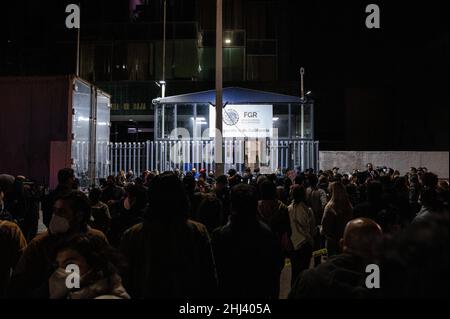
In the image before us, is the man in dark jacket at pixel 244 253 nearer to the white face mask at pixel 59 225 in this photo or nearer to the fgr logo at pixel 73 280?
the white face mask at pixel 59 225

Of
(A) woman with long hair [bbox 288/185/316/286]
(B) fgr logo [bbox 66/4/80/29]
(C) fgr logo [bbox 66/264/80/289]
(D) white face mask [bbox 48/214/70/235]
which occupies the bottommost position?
(A) woman with long hair [bbox 288/185/316/286]

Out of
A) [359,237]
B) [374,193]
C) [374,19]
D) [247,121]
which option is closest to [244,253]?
[359,237]

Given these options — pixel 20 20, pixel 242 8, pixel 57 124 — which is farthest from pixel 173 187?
pixel 20 20

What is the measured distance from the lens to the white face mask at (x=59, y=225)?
3.75m

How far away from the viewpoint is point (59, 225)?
12.4 feet

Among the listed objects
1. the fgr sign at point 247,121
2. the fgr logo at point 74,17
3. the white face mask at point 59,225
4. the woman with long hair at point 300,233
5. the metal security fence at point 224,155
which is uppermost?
the fgr logo at point 74,17

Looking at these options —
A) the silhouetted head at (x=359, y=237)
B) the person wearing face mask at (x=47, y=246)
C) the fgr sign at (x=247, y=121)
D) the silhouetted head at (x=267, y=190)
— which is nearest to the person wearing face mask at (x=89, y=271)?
the person wearing face mask at (x=47, y=246)

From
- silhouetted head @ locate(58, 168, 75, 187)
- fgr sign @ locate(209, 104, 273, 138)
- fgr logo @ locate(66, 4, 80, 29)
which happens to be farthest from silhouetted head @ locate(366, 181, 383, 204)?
fgr sign @ locate(209, 104, 273, 138)

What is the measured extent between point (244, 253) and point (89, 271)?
187 centimetres

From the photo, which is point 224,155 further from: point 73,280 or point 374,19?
point 73,280

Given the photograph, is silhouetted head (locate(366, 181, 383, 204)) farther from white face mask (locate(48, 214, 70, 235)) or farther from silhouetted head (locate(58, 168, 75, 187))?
silhouetted head (locate(58, 168, 75, 187))

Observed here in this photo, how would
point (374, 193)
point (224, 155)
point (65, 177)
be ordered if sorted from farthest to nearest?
1. point (224, 155)
2. point (65, 177)
3. point (374, 193)

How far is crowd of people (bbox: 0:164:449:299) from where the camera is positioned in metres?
1.85

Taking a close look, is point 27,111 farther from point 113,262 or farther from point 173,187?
point 113,262
